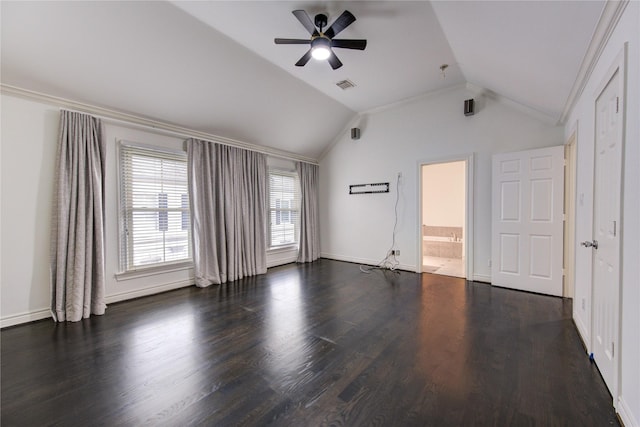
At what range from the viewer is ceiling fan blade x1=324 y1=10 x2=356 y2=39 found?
2.17 m

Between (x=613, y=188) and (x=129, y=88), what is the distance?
459 centimetres

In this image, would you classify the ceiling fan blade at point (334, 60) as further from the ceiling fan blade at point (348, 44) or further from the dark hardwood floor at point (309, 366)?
the dark hardwood floor at point (309, 366)

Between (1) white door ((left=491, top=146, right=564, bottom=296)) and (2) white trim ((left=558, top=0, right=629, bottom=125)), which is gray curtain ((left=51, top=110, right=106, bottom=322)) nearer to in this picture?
(2) white trim ((left=558, top=0, right=629, bottom=125))

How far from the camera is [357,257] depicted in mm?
5613

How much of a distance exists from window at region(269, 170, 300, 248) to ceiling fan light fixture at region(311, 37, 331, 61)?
9.82 ft

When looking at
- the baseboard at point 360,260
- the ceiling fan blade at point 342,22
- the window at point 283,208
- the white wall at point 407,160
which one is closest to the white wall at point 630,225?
the ceiling fan blade at point 342,22

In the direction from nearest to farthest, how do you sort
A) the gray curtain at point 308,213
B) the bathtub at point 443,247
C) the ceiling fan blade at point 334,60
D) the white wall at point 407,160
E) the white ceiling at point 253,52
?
the white ceiling at point 253,52
the ceiling fan blade at point 334,60
the white wall at point 407,160
the gray curtain at point 308,213
the bathtub at point 443,247

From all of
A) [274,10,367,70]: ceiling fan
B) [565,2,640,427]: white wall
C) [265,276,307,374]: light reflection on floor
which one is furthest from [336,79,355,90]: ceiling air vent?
[265,276,307,374]: light reflection on floor

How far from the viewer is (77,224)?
2.92 meters

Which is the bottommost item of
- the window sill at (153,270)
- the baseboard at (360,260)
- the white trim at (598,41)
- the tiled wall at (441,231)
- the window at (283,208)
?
the baseboard at (360,260)

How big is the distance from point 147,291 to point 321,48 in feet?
12.6

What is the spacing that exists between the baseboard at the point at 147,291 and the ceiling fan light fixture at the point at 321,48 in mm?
3696

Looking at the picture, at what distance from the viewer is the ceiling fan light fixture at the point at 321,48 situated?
246 cm

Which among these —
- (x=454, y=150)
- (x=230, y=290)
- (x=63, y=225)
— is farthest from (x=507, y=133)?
(x=63, y=225)
